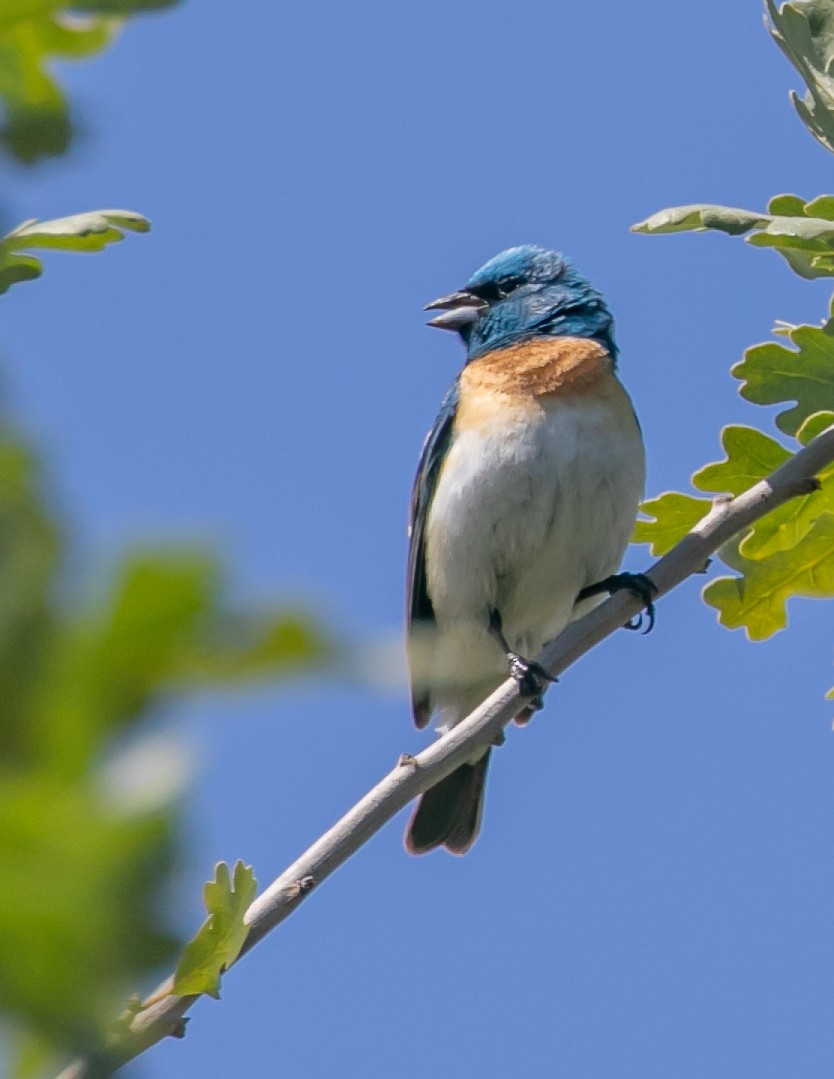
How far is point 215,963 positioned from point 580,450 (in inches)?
148

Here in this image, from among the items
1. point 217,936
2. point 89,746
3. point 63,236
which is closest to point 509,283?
point 217,936

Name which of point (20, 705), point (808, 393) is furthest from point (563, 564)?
point (20, 705)

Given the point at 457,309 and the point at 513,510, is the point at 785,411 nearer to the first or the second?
the point at 513,510

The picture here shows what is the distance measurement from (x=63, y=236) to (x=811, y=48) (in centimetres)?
202

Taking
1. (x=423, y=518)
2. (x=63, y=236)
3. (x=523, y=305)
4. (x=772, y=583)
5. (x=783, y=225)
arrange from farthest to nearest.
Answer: (x=523, y=305) → (x=423, y=518) → (x=772, y=583) → (x=783, y=225) → (x=63, y=236)

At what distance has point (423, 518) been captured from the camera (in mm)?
6582

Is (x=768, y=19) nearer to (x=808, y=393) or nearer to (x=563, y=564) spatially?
(x=808, y=393)

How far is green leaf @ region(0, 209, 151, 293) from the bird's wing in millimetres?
4458

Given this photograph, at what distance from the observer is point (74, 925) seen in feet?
1.76

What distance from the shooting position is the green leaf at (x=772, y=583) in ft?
12.6

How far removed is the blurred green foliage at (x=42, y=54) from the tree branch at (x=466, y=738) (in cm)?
133

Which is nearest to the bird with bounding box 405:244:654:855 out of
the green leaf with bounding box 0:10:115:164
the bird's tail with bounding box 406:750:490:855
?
the bird's tail with bounding box 406:750:490:855

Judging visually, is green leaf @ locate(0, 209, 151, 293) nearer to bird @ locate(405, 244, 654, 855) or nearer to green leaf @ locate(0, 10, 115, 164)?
green leaf @ locate(0, 10, 115, 164)

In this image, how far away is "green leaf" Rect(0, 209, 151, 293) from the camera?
5.78ft
